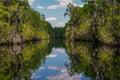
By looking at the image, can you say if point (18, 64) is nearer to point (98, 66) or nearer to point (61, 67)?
point (61, 67)

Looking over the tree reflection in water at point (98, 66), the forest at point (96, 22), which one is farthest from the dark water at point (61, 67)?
the forest at point (96, 22)

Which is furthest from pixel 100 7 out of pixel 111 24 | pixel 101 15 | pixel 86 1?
pixel 111 24

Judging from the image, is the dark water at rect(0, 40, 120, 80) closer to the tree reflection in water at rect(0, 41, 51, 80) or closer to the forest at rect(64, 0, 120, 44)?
the tree reflection in water at rect(0, 41, 51, 80)

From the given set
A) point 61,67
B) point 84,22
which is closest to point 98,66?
point 61,67

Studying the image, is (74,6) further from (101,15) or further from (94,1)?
(101,15)

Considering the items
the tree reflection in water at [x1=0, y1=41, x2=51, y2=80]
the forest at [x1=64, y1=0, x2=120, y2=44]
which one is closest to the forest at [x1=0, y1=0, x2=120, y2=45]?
the forest at [x1=64, y1=0, x2=120, y2=44]

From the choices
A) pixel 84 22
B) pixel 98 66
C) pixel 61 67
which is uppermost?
pixel 84 22

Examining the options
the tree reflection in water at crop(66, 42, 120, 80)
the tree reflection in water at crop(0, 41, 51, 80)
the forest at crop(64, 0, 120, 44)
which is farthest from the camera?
the forest at crop(64, 0, 120, 44)

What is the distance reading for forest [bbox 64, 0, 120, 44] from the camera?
76312 millimetres

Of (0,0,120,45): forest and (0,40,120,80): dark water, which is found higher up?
(0,0,120,45): forest

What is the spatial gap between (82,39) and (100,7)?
1053 inches

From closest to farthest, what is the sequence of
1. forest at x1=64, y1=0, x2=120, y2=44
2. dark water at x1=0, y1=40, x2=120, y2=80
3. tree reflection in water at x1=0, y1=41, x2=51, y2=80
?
tree reflection in water at x1=0, y1=41, x2=51, y2=80 < dark water at x1=0, y1=40, x2=120, y2=80 < forest at x1=64, y1=0, x2=120, y2=44

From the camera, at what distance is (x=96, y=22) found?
99.9 m

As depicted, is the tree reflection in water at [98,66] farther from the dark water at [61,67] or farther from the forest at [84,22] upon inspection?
the forest at [84,22]
